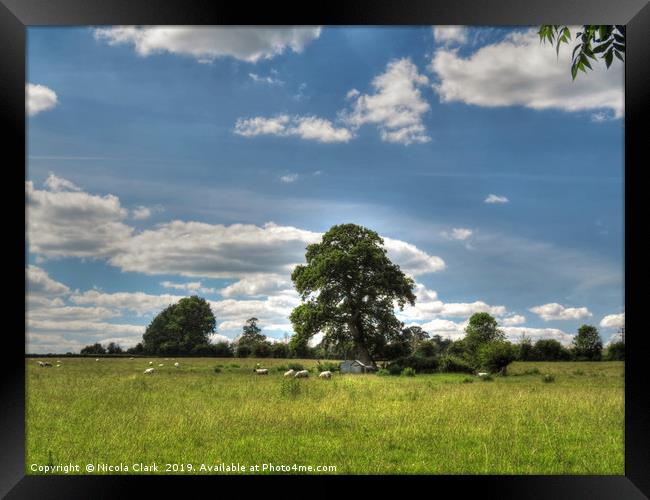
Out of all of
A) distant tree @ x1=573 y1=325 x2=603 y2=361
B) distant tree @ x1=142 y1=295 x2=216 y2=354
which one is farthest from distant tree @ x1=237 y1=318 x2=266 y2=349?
distant tree @ x1=573 y1=325 x2=603 y2=361

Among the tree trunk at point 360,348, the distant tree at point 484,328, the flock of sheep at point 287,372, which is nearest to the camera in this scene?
the flock of sheep at point 287,372

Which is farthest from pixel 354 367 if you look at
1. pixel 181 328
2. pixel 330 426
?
pixel 181 328

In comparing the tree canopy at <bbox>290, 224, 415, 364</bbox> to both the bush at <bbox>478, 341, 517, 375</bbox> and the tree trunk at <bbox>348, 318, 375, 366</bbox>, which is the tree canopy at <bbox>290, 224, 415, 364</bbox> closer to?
the tree trunk at <bbox>348, 318, 375, 366</bbox>

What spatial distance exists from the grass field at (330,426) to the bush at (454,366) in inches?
302

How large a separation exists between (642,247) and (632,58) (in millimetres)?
1386

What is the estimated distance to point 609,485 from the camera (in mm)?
3902

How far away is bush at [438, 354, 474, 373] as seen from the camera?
24.9m

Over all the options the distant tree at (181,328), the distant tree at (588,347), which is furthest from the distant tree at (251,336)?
the distant tree at (588,347)

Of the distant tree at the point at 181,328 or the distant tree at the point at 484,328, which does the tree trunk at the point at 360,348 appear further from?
the distant tree at the point at 181,328
